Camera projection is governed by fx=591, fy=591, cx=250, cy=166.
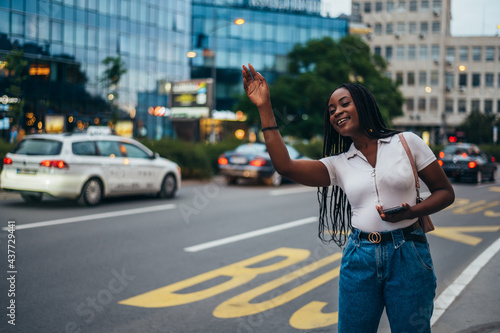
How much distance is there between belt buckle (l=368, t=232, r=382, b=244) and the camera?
263cm

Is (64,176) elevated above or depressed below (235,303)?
above

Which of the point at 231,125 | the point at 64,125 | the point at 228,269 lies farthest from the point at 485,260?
the point at 231,125

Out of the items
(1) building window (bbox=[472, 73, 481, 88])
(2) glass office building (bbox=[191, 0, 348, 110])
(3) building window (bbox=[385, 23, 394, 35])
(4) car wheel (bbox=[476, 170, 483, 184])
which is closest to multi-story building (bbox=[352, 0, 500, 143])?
(1) building window (bbox=[472, 73, 481, 88])

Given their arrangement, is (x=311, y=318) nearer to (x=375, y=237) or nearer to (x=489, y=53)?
(x=375, y=237)

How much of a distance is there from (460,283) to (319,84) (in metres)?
39.4

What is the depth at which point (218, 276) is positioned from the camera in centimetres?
648

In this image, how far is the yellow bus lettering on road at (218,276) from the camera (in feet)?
17.7

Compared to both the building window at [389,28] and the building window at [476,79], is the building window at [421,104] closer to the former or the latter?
the building window at [476,79]

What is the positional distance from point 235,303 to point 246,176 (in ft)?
43.7

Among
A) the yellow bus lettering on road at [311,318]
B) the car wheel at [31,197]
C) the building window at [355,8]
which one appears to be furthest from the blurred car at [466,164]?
the building window at [355,8]

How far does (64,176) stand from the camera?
38.9 ft

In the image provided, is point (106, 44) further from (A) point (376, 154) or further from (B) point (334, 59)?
(A) point (376, 154)

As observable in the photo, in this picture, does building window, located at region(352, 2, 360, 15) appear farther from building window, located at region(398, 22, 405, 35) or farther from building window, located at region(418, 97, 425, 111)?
building window, located at region(418, 97, 425, 111)

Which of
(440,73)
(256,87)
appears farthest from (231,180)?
(440,73)
